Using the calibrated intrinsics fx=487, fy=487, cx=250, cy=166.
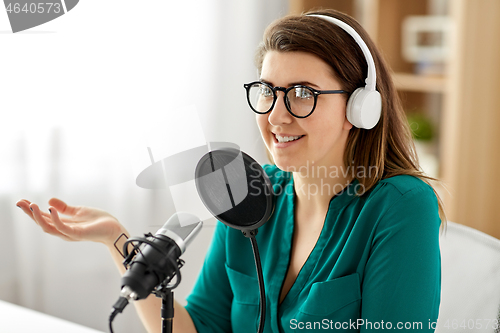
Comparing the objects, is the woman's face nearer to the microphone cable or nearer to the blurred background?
the microphone cable

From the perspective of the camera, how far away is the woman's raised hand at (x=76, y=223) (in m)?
0.92

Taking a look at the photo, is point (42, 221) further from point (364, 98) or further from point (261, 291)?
point (364, 98)

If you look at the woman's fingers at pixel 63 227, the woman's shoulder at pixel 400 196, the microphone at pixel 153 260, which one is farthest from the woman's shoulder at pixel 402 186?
Result: the woman's fingers at pixel 63 227

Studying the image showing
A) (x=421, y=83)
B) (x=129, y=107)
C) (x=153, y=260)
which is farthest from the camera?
(x=421, y=83)

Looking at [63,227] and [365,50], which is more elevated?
[365,50]

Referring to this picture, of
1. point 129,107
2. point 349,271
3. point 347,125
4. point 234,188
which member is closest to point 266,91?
point 347,125

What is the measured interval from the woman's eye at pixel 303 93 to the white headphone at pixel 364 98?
0.10m

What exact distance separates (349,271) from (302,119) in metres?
0.33

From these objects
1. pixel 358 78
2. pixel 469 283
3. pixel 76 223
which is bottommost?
pixel 469 283

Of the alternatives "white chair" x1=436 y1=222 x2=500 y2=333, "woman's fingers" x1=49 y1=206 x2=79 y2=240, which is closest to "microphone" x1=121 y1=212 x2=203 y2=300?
"woman's fingers" x1=49 y1=206 x2=79 y2=240

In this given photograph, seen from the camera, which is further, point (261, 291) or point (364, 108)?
point (364, 108)

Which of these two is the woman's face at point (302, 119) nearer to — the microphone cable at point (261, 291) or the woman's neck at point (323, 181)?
the woman's neck at point (323, 181)

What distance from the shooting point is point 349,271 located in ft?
3.35

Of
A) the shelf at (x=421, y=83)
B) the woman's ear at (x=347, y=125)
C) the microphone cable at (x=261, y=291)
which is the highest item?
the woman's ear at (x=347, y=125)
